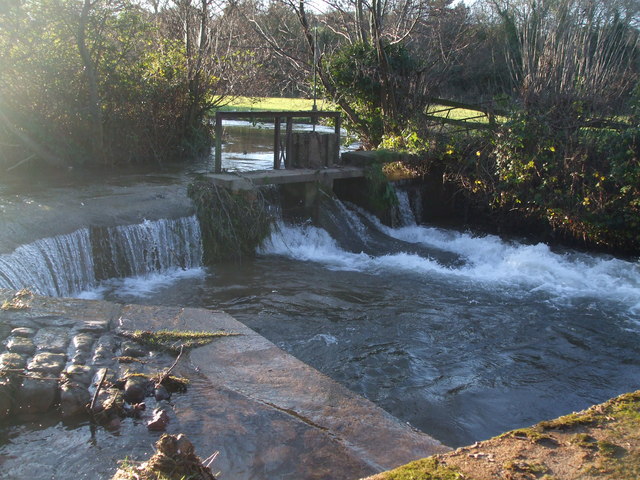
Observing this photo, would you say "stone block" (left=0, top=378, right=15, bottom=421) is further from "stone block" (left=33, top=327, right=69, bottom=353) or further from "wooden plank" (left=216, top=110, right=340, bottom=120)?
"wooden plank" (left=216, top=110, right=340, bottom=120)

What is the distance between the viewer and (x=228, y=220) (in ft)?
35.6

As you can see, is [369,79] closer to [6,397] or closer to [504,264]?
[504,264]

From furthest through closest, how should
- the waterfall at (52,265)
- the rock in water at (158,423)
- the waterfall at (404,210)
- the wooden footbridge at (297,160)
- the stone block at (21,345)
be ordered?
1. the waterfall at (404,210)
2. the wooden footbridge at (297,160)
3. the waterfall at (52,265)
4. the stone block at (21,345)
5. the rock in water at (158,423)

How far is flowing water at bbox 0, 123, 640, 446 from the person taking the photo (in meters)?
6.54

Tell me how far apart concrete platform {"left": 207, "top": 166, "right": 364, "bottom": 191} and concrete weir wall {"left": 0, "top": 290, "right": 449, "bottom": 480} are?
5.60 m

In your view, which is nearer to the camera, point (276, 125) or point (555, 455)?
point (555, 455)

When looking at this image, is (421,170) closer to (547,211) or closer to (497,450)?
(547,211)

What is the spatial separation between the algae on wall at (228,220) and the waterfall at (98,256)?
0.22m

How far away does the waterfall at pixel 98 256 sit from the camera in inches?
→ 323

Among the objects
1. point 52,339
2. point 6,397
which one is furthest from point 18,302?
point 6,397

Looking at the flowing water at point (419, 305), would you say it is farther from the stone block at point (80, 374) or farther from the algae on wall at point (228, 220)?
the stone block at point (80, 374)

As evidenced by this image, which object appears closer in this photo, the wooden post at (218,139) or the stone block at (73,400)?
the stone block at (73,400)

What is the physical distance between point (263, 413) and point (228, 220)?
6.70 metres

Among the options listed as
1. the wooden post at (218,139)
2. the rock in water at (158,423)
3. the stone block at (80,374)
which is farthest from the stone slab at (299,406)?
the wooden post at (218,139)
